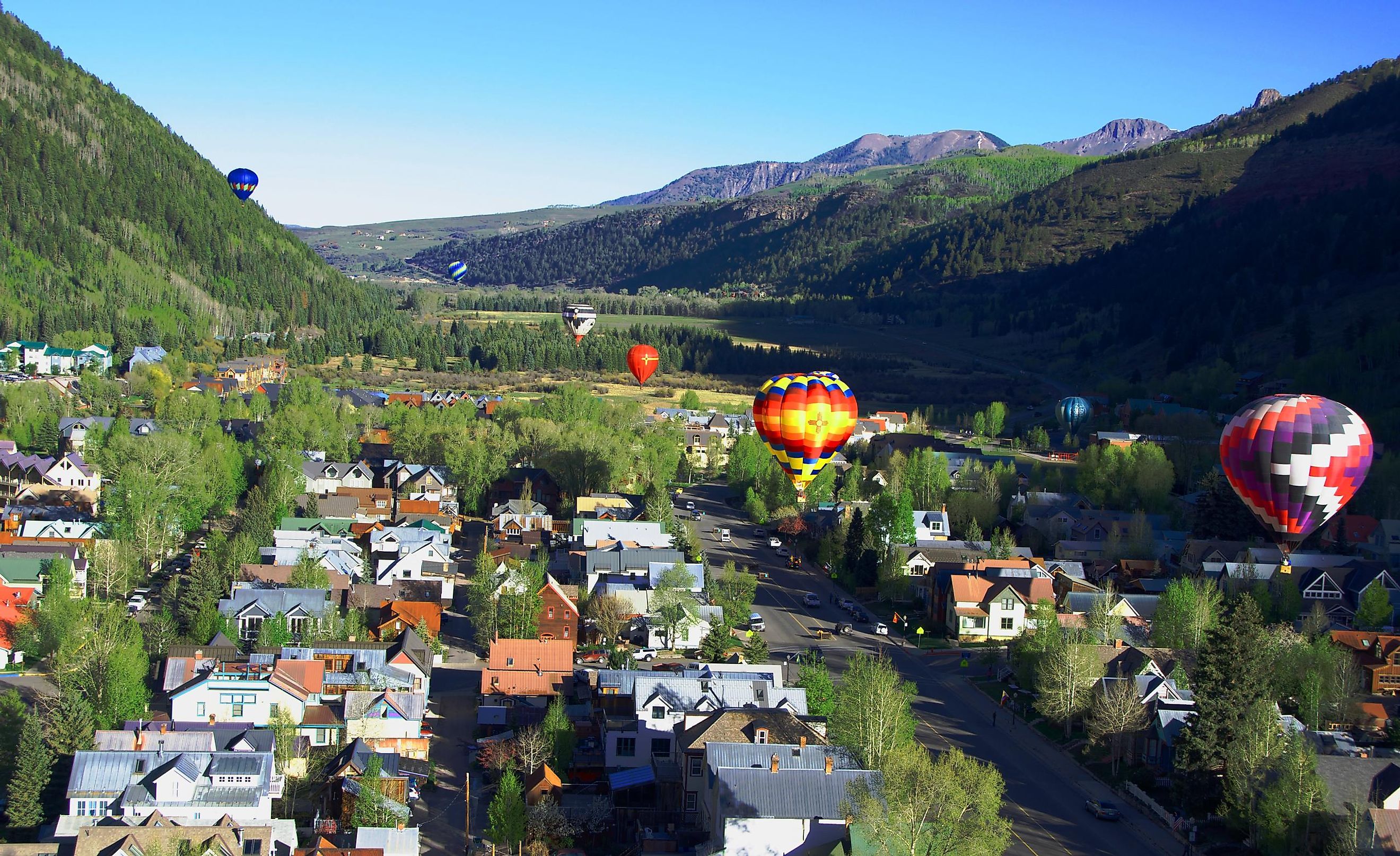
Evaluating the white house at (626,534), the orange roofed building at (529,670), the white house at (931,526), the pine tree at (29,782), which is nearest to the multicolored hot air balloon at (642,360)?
the white house at (931,526)

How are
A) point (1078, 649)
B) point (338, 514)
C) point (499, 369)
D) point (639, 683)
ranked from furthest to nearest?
point (499, 369) < point (338, 514) < point (1078, 649) < point (639, 683)

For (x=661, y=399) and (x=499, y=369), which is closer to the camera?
(x=661, y=399)

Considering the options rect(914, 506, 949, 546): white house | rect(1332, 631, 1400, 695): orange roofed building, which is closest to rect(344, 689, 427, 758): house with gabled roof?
rect(1332, 631, 1400, 695): orange roofed building

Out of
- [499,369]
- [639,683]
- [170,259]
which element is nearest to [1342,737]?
[639,683]

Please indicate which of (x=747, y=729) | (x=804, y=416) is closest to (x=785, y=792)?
(x=747, y=729)

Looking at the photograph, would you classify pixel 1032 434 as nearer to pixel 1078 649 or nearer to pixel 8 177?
pixel 1078 649

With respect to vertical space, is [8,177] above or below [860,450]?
above

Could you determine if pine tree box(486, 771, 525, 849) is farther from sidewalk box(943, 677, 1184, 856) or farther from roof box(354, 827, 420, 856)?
sidewalk box(943, 677, 1184, 856)
